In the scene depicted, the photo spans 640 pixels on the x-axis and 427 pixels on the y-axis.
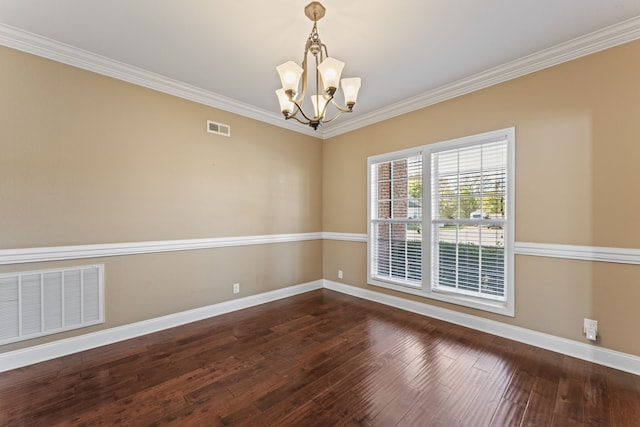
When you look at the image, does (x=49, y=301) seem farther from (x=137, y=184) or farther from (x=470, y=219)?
(x=470, y=219)

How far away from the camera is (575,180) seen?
2.46 m

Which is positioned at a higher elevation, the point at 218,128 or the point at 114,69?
the point at 114,69

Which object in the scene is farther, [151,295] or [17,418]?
[151,295]

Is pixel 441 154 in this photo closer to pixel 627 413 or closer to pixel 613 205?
pixel 613 205

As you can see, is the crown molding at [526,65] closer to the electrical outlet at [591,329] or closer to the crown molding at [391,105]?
the crown molding at [391,105]

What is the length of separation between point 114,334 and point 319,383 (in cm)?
220

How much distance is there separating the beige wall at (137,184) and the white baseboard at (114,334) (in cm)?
7

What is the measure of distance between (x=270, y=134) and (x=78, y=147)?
2290mm

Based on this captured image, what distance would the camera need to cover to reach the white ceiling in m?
2.00

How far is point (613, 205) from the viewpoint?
2.28 m

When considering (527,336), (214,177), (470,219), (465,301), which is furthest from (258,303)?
(527,336)

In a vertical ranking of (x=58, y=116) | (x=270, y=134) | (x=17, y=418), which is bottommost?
(x=17, y=418)

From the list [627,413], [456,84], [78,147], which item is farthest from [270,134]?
[627,413]

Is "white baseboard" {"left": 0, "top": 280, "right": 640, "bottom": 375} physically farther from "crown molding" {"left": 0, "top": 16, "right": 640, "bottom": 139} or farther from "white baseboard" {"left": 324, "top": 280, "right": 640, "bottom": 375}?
"crown molding" {"left": 0, "top": 16, "right": 640, "bottom": 139}
